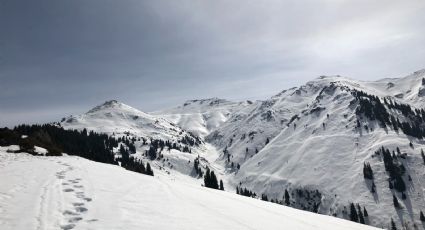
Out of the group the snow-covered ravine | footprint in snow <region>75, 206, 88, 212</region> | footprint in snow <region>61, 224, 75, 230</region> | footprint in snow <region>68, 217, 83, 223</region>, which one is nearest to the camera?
footprint in snow <region>61, 224, 75, 230</region>

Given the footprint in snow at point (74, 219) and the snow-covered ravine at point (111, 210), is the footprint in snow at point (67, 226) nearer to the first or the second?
the snow-covered ravine at point (111, 210)

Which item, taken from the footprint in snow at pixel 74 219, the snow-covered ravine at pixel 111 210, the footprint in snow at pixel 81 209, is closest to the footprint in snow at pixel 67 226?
the snow-covered ravine at pixel 111 210

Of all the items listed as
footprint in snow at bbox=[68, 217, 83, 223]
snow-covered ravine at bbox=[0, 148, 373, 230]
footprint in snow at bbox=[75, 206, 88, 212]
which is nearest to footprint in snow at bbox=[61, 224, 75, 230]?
snow-covered ravine at bbox=[0, 148, 373, 230]

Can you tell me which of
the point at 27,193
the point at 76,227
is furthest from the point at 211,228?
the point at 27,193

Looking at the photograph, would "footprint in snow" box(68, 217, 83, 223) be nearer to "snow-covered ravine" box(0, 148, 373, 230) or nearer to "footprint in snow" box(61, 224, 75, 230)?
"snow-covered ravine" box(0, 148, 373, 230)

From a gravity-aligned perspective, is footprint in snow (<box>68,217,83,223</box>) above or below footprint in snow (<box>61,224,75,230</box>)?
above

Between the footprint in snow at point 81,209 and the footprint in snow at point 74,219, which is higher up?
the footprint in snow at point 81,209

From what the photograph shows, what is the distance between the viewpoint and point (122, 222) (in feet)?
34.6

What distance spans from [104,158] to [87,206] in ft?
608

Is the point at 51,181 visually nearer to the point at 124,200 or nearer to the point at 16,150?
the point at 124,200

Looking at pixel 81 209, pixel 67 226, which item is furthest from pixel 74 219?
pixel 81 209

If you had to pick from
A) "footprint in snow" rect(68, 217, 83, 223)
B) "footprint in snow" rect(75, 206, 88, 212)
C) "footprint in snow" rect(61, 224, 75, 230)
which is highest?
"footprint in snow" rect(75, 206, 88, 212)

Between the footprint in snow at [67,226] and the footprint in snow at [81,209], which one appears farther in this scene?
the footprint in snow at [81,209]

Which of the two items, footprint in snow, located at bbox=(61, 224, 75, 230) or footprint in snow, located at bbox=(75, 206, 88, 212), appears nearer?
footprint in snow, located at bbox=(61, 224, 75, 230)
